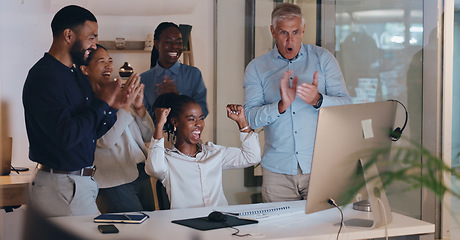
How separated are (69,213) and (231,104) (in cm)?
136

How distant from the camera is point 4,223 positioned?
267cm

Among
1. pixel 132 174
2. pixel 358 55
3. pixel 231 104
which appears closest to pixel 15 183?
pixel 132 174

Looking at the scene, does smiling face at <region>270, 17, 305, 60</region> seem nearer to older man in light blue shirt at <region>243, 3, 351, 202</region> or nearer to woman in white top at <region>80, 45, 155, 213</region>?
older man in light blue shirt at <region>243, 3, 351, 202</region>

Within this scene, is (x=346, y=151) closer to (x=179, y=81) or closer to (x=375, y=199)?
(x=375, y=199)

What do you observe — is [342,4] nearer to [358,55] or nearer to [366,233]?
[358,55]

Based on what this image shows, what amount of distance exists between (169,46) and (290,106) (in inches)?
32.4

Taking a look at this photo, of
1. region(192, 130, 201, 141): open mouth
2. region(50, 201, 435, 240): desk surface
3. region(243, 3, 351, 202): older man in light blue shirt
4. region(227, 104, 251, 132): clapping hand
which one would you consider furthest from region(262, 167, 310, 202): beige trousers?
region(50, 201, 435, 240): desk surface

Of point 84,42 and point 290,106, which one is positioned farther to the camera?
point 290,106

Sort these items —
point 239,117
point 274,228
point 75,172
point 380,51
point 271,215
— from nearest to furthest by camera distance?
point 274,228 → point 271,215 → point 75,172 → point 239,117 → point 380,51

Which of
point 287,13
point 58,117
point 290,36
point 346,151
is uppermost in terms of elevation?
point 287,13

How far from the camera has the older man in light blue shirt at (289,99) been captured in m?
2.92

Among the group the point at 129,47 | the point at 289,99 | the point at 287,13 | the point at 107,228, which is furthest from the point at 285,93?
the point at 107,228

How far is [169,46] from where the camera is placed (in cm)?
319

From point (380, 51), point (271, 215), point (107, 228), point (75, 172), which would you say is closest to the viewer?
point (107, 228)
